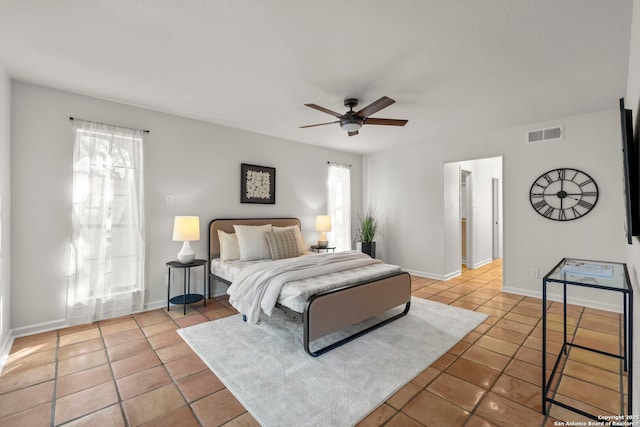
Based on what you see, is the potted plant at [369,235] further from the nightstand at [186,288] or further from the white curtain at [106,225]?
the white curtain at [106,225]

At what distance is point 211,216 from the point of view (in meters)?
4.38

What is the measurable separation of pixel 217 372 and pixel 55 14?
2834 mm

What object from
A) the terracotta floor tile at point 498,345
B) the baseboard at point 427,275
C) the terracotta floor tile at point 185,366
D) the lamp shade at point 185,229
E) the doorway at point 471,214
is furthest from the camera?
the doorway at point 471,214

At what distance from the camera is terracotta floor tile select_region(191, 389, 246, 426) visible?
1.83 meters

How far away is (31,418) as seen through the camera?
1837 mm

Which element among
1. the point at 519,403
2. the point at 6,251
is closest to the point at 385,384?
the point at 519,403

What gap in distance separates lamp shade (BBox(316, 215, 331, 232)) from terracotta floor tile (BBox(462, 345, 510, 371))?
10.5 ft

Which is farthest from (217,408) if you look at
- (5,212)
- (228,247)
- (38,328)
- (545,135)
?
(545,135)

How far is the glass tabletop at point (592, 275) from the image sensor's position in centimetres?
172

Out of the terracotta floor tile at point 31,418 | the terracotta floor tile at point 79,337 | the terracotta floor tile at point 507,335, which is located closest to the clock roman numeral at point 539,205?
the terracotta floor tile at point 507,335

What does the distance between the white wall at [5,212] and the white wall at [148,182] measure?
0.36ft

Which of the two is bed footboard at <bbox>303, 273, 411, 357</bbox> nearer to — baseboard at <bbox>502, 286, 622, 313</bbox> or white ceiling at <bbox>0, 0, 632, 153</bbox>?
white ceiling at <bbox>0, 0, 632, 153</bbox>

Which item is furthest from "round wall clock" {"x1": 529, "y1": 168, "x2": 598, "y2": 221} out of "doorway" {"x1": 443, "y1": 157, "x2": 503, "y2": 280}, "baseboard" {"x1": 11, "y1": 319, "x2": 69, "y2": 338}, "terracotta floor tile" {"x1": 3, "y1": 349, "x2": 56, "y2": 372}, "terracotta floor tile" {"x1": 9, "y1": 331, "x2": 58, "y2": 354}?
"baseboard" {"x1": 11, "y1": 319, "x2": 69, "y2": 338}

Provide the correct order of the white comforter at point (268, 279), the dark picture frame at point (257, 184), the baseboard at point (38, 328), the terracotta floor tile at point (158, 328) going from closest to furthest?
the white comforter at point (268, 279) < the baseboard at point (38, 328) < the terracotta floor tile at point (158, 328) < the dark picture frame at point (257, 184)
